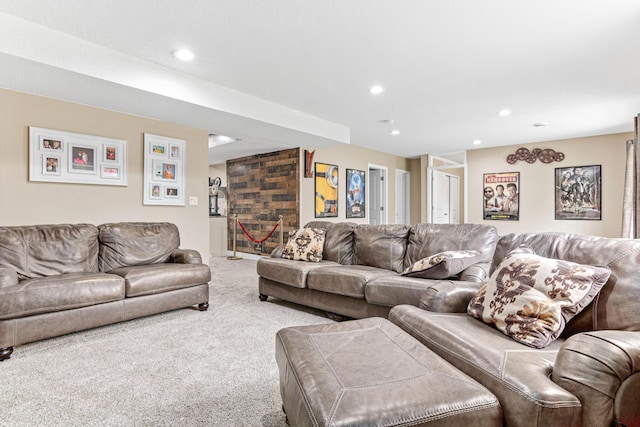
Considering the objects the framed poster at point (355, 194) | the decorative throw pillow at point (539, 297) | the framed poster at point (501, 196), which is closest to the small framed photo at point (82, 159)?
the decorative throw pillow at point (539, 297)

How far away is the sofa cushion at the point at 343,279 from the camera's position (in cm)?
289

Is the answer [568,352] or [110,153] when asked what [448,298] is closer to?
[568,352]

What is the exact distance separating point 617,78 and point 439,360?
3.98 meters

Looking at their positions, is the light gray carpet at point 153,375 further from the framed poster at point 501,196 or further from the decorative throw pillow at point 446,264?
the framed poster at point 501,196

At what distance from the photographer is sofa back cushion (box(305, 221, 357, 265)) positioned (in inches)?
147

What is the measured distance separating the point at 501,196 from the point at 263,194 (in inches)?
195

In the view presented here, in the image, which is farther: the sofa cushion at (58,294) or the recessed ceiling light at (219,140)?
the recessed ceiling light at (219,140)

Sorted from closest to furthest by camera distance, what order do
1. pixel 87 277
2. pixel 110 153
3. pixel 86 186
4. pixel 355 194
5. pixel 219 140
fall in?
pixel 87 277 < pixel 86 186 < pixel 110 153 < pixel 219 140 < pixel 355 194

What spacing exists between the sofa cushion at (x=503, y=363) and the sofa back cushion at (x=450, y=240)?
131 cm

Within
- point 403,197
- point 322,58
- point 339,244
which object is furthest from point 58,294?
point 403,197

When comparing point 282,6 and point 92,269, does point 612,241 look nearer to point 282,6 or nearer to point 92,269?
point 282,6

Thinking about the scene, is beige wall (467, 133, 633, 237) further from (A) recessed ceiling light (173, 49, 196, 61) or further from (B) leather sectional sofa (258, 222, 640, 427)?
(A) recessed ceiling light (173, 49, 196, 61)

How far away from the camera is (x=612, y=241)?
66.2 inches

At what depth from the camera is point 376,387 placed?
1069mm
